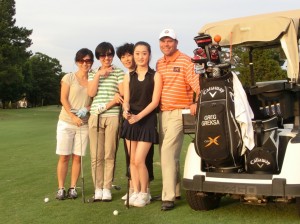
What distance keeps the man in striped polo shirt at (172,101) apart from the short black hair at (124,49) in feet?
1.87

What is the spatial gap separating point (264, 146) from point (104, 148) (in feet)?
7.74

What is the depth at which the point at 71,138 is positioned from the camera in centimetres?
680

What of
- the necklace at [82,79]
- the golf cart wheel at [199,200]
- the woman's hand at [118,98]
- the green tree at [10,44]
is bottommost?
the golf cart wheel at [199,200]

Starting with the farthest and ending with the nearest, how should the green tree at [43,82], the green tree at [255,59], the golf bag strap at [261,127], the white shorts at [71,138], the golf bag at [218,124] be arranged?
the green tree at [43,82] < the green tree at [255,59] < the white shorts at [71,138] < the golf bag strap at [261,127] < the golf bag at [218,124]

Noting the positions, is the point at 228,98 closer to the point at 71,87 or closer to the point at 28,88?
the point at 71,87

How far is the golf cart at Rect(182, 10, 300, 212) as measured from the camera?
16.1ft

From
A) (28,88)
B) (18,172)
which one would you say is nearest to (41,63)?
(28,88)

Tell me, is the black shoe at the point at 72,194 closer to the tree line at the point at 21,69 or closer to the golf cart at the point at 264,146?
the golf cart at the point at 264,146

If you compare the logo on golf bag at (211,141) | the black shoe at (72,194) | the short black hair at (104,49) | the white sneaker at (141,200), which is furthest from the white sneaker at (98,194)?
the logo on golf bag at (211,141)

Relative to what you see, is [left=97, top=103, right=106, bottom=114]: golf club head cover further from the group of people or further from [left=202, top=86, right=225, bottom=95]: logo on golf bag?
[left=202, top=86, right=225, bottom=95]: logo on golf bag

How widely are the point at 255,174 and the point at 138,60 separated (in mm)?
2039

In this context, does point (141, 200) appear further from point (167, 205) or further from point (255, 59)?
point (255, 59)

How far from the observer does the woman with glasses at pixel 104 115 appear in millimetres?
6457

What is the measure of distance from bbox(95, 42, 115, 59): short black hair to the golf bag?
72.4 inches
